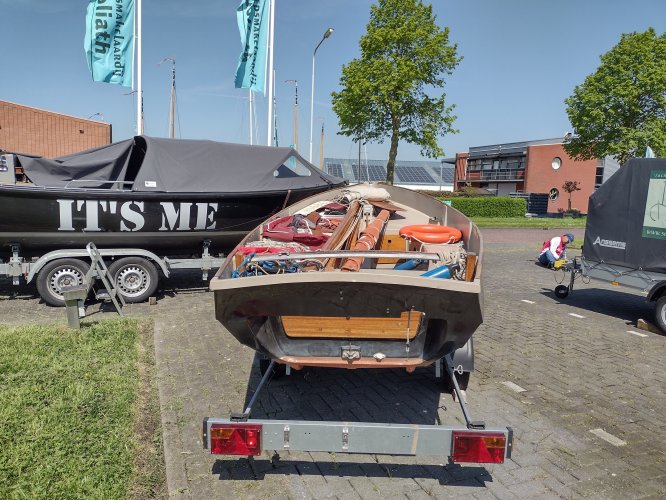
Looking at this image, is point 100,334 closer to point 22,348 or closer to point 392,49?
point 22,348

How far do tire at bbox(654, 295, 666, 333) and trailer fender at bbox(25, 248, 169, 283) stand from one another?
7.99 m

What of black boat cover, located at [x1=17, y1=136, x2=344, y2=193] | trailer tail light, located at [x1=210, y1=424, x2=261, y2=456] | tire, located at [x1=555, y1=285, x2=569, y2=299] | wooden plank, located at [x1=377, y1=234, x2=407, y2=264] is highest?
black boat cover, located at [x1=17, y1=136, x2=344, y2=193]

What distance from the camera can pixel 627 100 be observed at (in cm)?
2694

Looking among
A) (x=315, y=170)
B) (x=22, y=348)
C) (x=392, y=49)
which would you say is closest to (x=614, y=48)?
(x=392, y=49)

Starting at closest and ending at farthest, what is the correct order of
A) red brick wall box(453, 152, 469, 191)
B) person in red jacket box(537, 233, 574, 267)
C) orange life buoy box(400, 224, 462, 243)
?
orange life buoy box(400, 224, 462, 243) < person in red jacket box(537, 233, 574, 267) < red brick wall box(453, 152, 469, 191)

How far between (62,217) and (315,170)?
16.3 feet

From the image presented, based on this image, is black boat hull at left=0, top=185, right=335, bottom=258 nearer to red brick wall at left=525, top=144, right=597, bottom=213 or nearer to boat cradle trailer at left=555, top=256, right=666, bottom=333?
boat cradle trailer at left=555, top=256, right=666, bottom=333

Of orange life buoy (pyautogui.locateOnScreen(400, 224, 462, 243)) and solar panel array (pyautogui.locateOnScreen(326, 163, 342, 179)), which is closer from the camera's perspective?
orange life buoy (pyautogui.locateOnScreen(400, 224, 462, 243))

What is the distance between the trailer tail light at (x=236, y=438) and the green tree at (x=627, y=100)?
28.7m

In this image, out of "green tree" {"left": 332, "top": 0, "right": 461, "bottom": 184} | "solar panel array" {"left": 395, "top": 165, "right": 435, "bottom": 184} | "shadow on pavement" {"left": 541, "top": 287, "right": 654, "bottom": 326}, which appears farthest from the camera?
"solar panel array" {"left": 395, "top": 165, "right": 435, "bottom": 184}

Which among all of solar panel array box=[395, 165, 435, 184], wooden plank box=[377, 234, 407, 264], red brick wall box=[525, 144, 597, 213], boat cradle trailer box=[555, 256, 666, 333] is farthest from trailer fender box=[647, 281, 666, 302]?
solar panel array box=[395, 165, 435, 184]

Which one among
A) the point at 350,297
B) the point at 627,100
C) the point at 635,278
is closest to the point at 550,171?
the point at 627,100

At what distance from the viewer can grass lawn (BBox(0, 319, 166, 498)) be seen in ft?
10.7

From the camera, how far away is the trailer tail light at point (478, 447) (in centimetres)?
294
